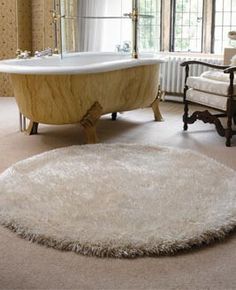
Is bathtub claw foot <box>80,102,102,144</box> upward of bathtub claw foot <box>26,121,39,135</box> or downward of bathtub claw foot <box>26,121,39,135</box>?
upward

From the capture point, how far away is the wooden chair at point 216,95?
3633 millimetres

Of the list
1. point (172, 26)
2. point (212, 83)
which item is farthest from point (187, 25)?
point (212, 83)

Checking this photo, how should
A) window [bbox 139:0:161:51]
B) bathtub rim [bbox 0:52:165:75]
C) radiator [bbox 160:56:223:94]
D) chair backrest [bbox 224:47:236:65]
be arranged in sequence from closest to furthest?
bathtub rim [bbox 0:52:165:75] → chair backrest [bbox 224:47:236:65] → radiator [bbox 160:56:223:94] → window [bbox 139:0:161:51]

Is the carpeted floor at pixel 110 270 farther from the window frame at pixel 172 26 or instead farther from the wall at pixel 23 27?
the wall at pixel 23 27

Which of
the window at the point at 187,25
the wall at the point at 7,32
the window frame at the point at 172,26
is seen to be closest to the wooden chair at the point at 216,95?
the window frame at the point at 172,26

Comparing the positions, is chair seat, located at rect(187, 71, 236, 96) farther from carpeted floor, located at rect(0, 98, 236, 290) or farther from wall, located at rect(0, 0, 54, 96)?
wall, located at rect(0, 0, 54, 96)

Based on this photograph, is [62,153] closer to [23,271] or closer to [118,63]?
[118,63]

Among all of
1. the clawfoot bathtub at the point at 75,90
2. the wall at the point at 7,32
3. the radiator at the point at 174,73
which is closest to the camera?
the clawfoot bathtub at the point at 75,90

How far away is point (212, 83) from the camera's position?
12.5ft

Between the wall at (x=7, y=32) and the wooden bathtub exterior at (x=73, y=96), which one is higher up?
the wall at (x=7, y=32)

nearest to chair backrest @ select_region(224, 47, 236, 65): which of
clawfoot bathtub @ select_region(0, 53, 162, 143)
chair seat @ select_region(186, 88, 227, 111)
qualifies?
chair seat @ select_region(186, 88, 227, 111)

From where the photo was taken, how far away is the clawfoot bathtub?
351cm

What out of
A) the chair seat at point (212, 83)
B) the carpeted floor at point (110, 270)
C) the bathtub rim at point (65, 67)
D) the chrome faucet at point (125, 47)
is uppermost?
the chrome faucet at point (125, 47)

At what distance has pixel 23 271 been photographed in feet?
5.90
